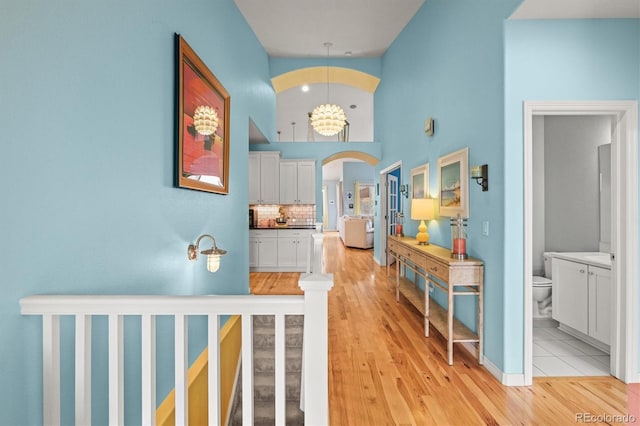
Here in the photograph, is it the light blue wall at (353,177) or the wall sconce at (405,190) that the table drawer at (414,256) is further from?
the light blue wall at (353,177)

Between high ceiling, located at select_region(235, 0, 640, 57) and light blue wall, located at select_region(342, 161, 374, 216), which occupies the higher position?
high ceiling, located at select_region(235, 0, 640, 57)

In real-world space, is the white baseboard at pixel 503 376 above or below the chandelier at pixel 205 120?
below

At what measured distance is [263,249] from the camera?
6.32m

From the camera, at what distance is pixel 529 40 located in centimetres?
246

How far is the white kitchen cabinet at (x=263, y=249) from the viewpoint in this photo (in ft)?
20.7

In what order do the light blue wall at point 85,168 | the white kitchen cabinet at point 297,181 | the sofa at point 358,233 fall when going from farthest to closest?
the sofa at point 358,233, the white kitchen cabinet at point 297,181, the light blue wall at point 85,168

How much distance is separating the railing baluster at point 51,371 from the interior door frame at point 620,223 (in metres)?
2.91

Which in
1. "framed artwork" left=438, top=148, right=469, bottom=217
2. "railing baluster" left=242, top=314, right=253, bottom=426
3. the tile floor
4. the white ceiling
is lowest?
the tile floor

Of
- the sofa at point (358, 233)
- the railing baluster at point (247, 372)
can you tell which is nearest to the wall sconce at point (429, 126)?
the railing baluster at point (247, 372)

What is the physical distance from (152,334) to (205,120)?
201 centimetres

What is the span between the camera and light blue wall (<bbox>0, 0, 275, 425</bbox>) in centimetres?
107

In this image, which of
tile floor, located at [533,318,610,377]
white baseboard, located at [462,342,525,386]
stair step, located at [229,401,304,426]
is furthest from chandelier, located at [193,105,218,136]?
tile floor, located at [533,318,610,377]

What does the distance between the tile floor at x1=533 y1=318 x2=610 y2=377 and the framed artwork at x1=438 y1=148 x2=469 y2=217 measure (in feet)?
4.81

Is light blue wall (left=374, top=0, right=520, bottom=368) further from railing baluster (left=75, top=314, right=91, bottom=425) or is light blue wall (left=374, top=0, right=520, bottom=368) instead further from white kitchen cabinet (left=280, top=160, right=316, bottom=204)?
railing baluster (left=75, top=314, right=91, bottom=425)
